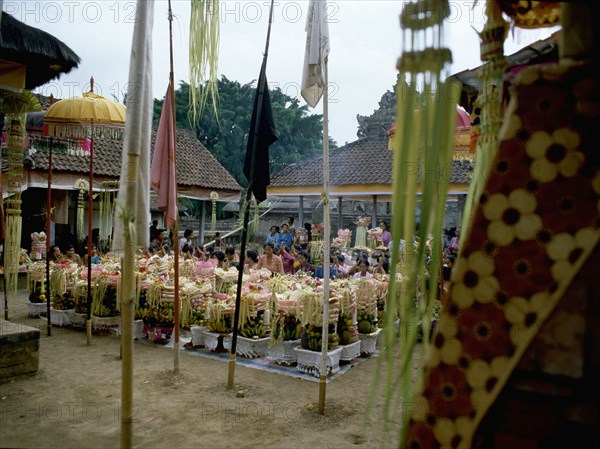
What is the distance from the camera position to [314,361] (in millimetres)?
5312

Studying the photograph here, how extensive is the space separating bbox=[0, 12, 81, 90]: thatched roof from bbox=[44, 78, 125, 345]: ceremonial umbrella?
728 millimetres

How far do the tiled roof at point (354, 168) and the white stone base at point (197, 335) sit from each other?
10.00 meters

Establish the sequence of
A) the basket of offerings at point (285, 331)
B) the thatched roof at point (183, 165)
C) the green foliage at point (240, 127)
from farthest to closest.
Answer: the green foliage at point (240, 127)
the thatched roof at point (183, 165)
the basket of offerings at point (285, 331)

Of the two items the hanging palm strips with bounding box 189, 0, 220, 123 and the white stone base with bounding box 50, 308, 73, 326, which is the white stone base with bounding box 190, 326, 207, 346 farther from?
the hanging palm strips with bounding box 189, 0, 220, 123

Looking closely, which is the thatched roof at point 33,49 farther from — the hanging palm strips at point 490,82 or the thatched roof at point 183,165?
the thatched roof at point 183,165

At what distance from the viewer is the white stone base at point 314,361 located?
17.3 ft

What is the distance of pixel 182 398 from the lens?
4.52m

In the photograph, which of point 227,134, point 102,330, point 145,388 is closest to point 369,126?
point 227,134

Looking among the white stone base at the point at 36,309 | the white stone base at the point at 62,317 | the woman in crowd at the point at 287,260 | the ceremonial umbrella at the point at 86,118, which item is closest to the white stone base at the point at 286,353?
the ceremonial umbrella at the point at 86,118

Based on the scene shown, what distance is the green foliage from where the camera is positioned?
2666cm

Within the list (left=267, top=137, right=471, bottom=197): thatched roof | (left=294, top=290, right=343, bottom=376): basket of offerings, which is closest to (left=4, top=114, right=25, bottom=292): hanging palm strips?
(left=294, top=290, right=343, bottom=376): basket of offerings

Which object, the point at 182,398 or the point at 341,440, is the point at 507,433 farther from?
the point at 182,398

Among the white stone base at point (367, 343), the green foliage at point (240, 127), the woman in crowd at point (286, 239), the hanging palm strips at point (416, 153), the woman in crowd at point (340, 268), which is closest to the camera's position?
the hanging palm strips at point (416, 153)

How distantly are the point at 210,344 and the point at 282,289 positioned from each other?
1.23m
